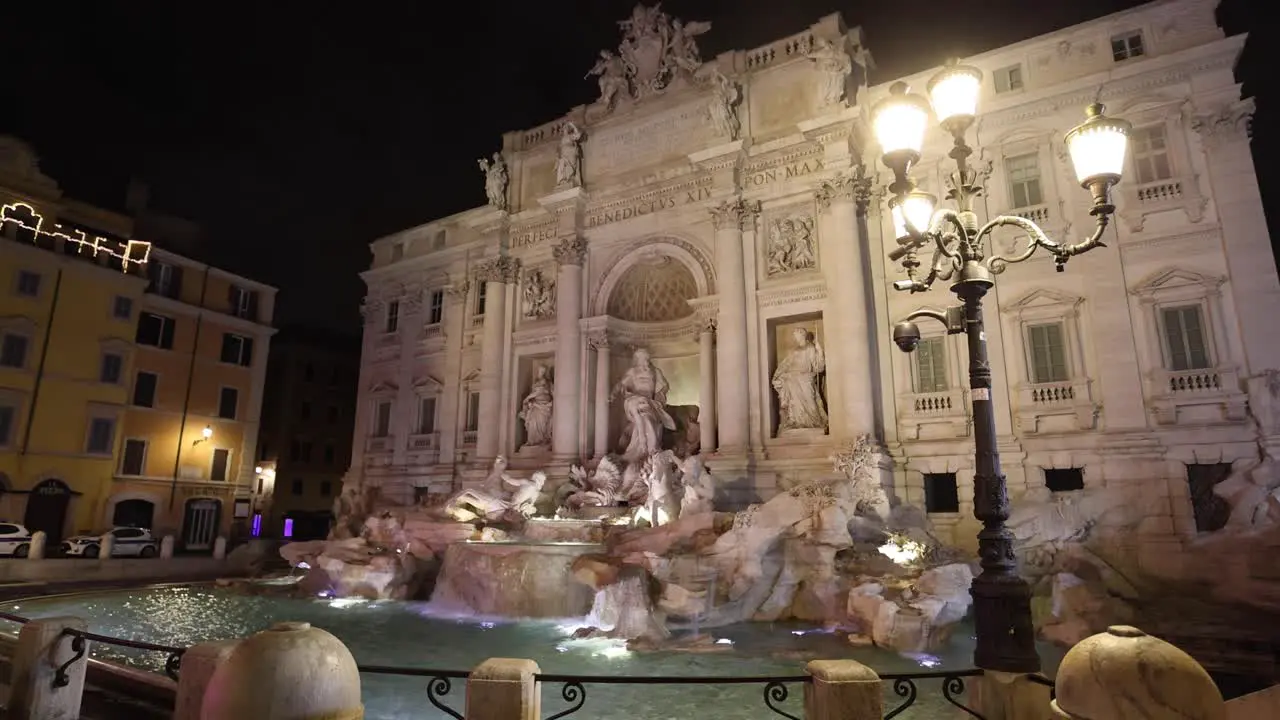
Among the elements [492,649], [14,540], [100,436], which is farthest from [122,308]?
[492,649]

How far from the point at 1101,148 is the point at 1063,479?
12.3 meters

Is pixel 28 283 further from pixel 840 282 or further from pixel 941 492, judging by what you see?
pixel 941 492

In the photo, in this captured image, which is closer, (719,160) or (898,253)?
(898,253)

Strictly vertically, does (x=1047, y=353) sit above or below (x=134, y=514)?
above

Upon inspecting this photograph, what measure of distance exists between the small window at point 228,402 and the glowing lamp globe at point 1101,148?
105ft

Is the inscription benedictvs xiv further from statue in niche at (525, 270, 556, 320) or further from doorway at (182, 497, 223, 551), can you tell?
doorway at (182, 497, 223, 551)

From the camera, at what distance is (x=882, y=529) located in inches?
534

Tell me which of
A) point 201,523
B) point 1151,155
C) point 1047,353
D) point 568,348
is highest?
point 1151,155

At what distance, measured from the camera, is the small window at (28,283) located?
23.4 metres

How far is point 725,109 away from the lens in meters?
19.4

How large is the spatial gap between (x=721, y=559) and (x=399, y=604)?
23.6 feet

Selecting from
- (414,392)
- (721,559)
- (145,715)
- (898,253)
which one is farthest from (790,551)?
(414,392)

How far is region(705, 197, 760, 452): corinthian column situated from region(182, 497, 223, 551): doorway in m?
22.1

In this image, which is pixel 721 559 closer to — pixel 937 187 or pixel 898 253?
pixel 898 253
